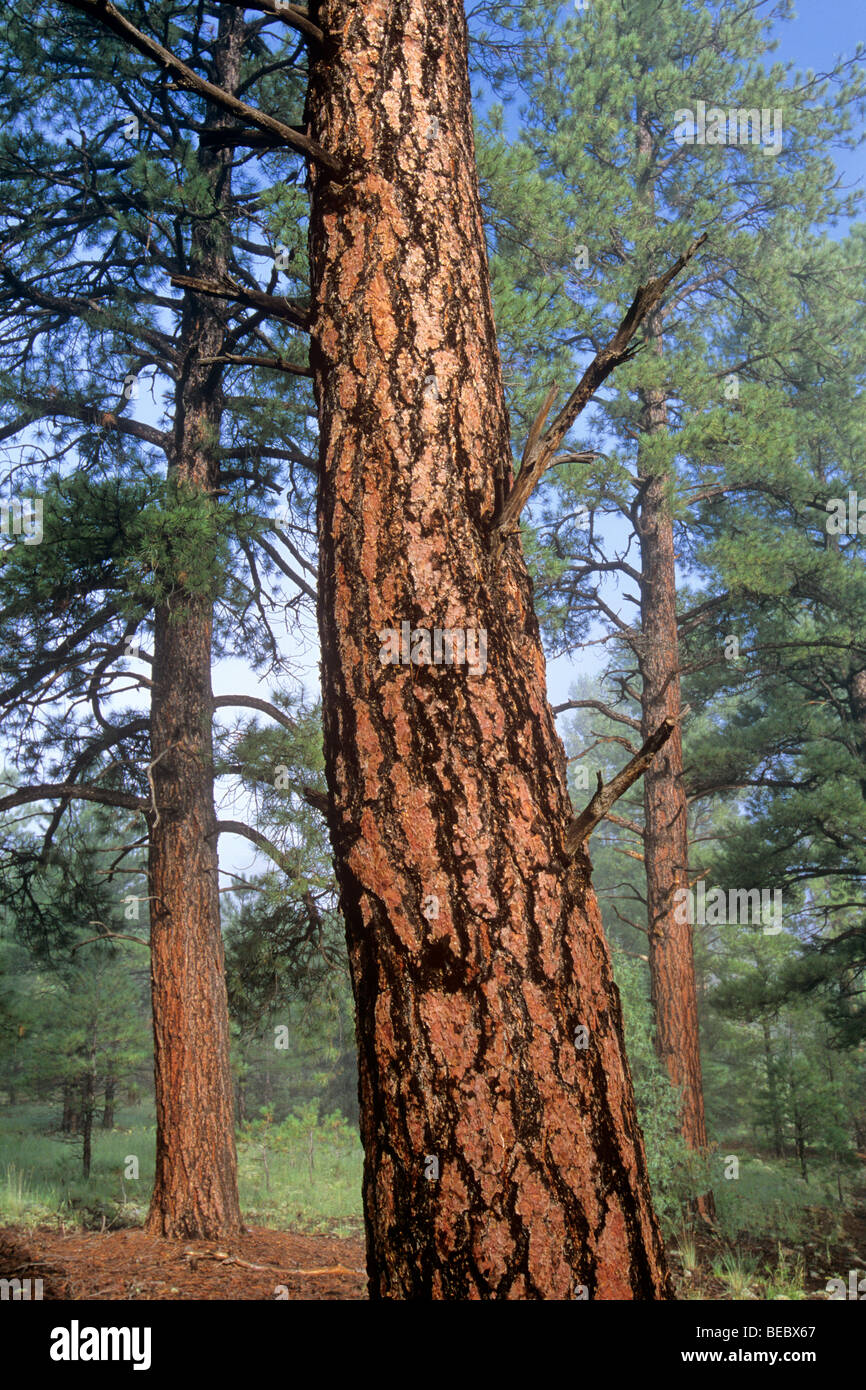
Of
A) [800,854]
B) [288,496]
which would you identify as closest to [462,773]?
[288,496]

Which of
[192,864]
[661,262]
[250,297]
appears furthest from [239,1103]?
[250,297]

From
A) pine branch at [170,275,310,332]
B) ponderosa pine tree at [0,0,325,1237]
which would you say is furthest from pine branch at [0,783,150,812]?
pine branch at [170,275,310,332]

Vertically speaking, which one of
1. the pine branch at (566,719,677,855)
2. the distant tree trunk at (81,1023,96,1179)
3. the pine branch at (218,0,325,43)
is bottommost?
the distant tree trunk at (81,1023,96,1179)

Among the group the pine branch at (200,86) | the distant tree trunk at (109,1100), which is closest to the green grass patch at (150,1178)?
the distant tree trunk at (109,1100)

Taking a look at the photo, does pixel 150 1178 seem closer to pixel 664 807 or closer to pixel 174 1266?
pixel 174 1266

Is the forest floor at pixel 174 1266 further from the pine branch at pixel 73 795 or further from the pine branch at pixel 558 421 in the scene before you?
the pine branch at pixel 558 421

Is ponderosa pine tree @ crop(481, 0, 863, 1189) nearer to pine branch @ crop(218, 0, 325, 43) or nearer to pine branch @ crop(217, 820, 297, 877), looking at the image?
pine branch @ crop(217, 820, 297, 877)

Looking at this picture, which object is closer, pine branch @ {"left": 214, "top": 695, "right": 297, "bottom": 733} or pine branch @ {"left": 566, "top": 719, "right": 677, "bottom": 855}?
pine branch @ {"left": 566, "top": 719, "right": 677, "bottom": 855}

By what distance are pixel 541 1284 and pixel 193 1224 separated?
6.13 m

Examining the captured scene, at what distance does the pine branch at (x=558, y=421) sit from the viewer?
5.91 feet

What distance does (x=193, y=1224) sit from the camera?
258 inches

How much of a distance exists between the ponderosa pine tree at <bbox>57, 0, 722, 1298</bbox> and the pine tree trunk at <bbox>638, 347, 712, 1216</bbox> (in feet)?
26.2

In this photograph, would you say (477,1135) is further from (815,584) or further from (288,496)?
(815,584)

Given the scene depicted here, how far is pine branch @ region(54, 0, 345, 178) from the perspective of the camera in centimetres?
190
